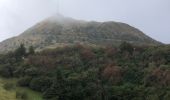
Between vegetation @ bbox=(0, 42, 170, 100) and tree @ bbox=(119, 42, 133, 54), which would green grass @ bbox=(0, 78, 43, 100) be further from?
tree @ bbox=(119, 42, 133, 54)

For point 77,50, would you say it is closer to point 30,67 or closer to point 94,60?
point 94,60

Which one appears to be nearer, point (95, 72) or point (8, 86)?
point (8, 86)

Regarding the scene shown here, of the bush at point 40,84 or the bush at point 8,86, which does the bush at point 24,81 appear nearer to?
the bush at point 40,84

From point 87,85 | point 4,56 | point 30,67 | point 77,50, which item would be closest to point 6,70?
point 30,67

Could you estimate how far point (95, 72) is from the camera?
128 meters

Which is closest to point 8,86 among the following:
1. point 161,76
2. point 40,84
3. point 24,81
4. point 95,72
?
point 24,81

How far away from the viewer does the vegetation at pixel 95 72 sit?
113438 millimetres

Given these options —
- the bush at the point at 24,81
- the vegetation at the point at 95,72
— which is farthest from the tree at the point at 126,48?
the bush at the point at 24,81

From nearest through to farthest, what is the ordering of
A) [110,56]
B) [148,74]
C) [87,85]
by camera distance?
[87,85] → [148,74] → [110,56]

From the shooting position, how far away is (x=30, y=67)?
129375 millimetres

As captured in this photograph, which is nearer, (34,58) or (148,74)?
(148,74)

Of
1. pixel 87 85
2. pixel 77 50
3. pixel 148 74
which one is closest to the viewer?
pixel 87 85

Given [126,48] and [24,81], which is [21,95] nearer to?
[24,81]

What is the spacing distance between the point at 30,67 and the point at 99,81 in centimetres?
2427
